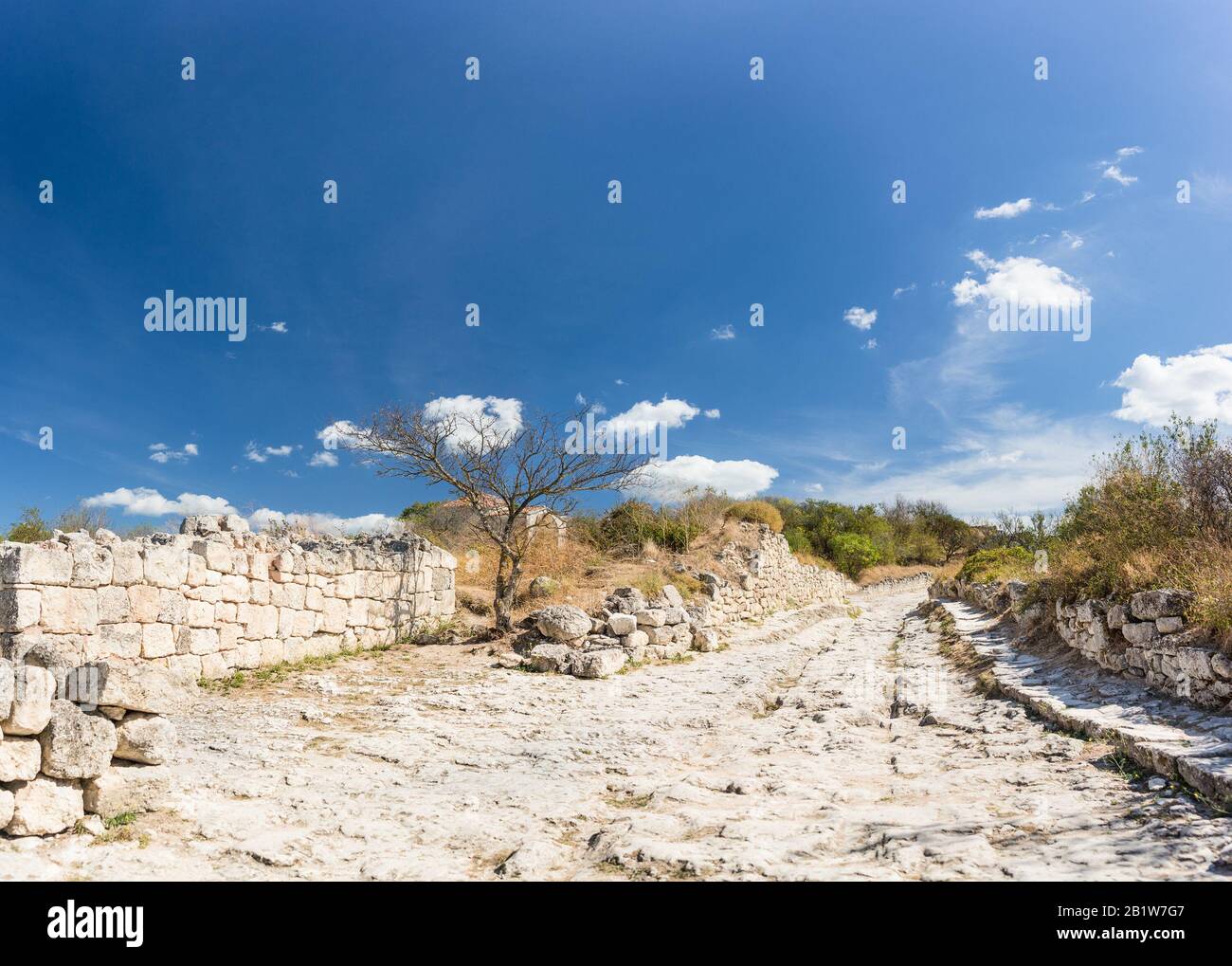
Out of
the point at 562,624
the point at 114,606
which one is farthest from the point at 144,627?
the point at 562,624

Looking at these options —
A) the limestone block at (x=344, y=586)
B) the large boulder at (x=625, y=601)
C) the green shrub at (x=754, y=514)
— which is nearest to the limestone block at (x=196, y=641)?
the limestone block at (x=344, y=586)

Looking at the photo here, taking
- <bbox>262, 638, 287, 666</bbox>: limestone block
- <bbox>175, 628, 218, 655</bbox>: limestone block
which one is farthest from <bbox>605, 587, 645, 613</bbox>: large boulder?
<bbox>175, 628, 218, 655</bbox>: limestone block

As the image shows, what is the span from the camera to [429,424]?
13.7m

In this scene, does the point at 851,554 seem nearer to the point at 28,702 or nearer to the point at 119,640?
the point at 119,640

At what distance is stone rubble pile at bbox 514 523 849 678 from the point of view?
11.2 metres

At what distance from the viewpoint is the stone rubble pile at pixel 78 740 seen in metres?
3.81

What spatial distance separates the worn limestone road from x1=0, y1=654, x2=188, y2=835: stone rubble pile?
186 millimetres

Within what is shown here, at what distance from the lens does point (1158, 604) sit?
7.37 metres

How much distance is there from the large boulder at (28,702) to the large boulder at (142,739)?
1.67 ft

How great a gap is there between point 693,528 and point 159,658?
1783 centimetres
